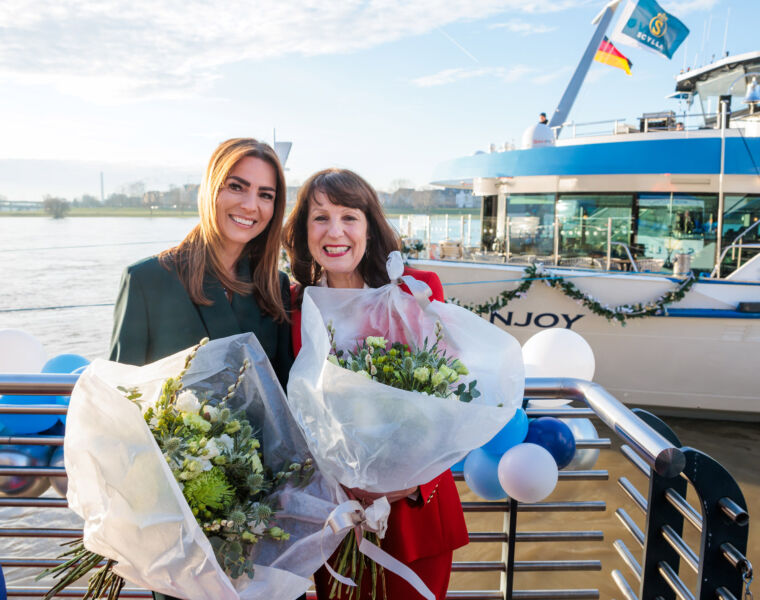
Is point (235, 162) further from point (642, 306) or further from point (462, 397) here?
point (642, 306)

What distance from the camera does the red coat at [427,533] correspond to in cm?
154

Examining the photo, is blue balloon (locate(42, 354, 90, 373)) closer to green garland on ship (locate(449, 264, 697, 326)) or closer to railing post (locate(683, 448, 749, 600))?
railing post (locate(683, 448, 749, 600))

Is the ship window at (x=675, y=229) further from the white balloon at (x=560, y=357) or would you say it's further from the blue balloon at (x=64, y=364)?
the blue balloon at (x=64, y=364)

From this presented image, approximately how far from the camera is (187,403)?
116cm

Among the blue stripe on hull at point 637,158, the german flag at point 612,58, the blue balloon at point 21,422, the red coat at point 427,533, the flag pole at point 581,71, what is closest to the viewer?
the red coat at point 427,533

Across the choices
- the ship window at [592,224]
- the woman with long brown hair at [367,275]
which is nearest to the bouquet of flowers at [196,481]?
the woman with long brown hair at [367,275]

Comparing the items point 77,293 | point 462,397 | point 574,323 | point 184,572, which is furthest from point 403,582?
point 77,293

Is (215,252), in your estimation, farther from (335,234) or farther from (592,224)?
(592,224)

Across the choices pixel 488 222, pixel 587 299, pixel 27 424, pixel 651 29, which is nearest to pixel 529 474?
pixel 27 424

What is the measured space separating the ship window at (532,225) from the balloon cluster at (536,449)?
469 centimetres

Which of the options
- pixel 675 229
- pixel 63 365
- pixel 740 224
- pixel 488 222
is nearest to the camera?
pixel 63 365

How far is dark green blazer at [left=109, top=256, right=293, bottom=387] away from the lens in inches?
66.2

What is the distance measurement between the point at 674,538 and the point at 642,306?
478 cm

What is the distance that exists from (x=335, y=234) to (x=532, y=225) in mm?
6347
